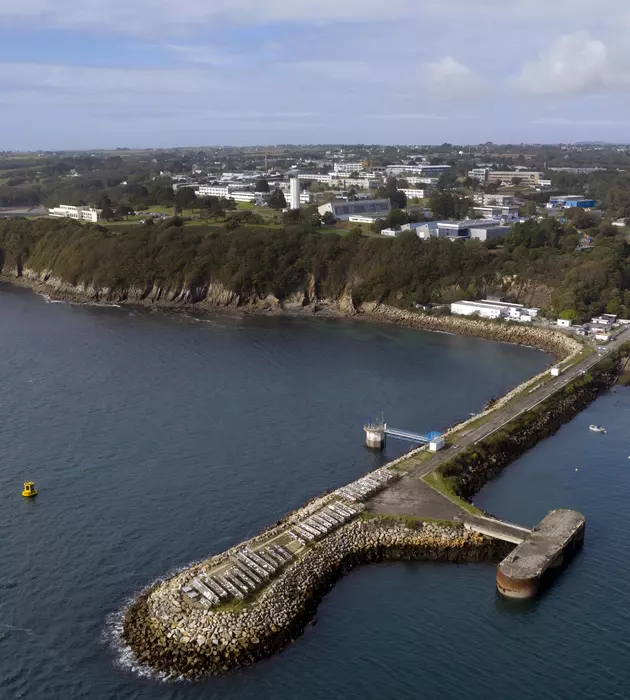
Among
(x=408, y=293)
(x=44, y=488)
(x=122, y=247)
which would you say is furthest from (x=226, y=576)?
(x=122, y=247)

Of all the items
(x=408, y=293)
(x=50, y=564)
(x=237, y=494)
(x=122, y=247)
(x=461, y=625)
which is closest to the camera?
(x=461, y=625)

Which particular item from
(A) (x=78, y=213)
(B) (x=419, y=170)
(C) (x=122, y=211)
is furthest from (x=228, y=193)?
(B) (x=419, y=170)

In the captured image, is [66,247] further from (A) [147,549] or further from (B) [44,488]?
(A) [147,549]

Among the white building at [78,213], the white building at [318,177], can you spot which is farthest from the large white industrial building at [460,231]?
the white building at [318,177]

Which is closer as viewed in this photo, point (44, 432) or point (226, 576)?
point (226, 576)

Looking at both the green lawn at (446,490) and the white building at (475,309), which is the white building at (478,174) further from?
the green lawn at (446,490)

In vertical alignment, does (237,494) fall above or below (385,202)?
below

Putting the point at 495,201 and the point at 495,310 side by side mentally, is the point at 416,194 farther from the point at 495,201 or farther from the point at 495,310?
the point at 495,310
